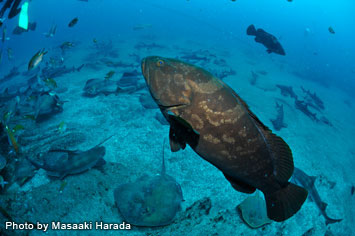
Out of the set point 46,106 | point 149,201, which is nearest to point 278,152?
point 149,201

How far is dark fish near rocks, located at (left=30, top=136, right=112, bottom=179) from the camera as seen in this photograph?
3.58 meters

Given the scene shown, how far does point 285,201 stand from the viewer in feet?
5.70

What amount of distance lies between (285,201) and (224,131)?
982mm

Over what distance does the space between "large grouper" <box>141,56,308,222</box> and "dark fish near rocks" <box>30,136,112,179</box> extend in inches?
110

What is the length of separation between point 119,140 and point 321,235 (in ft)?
17.9

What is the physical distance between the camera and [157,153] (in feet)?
16.0

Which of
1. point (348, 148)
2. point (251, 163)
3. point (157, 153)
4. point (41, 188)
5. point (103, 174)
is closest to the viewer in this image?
point (251, 163)

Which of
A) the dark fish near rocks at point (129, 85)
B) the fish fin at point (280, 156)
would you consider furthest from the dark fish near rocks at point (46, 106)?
the fish fin at point (280, 156)

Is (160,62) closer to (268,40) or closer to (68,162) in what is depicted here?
(68,162)

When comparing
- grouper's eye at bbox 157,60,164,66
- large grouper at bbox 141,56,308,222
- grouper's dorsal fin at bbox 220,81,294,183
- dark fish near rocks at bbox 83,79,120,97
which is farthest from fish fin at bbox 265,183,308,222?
dark fish near rocks at bbox 83,79,120,97

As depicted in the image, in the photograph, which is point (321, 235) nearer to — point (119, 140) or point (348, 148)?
point (119, 140)

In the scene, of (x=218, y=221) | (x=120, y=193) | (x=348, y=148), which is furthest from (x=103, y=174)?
(x=348, y=148)

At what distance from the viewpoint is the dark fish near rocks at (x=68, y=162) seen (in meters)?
3.58

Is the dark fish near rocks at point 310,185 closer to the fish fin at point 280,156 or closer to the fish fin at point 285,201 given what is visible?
the fish fin at point 285,201
